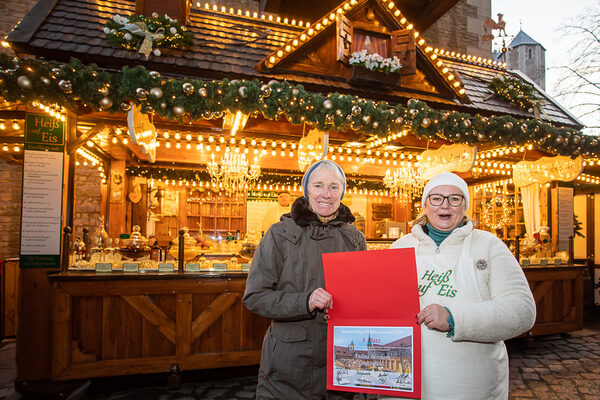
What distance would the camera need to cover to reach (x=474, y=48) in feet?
46.0

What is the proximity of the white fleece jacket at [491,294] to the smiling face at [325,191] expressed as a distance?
20.2 inches

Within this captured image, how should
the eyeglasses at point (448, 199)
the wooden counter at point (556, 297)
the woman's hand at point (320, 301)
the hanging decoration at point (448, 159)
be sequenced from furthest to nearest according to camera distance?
the wooden counter at point (556, 297), the hanging decoration at point (448, 159), the eyeglasses at point (448, 199), the woman's hand at point (320, 301)

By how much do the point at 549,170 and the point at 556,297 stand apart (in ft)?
7.83

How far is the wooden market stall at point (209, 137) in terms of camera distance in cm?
400

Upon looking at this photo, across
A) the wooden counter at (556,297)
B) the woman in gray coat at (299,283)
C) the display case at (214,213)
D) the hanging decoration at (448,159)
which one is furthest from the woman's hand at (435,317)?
the display case at (214,213)

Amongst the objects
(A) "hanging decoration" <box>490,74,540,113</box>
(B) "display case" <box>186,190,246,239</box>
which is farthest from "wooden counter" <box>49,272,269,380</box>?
(A) "hanging decoration" <box>490,74,540,113</box>

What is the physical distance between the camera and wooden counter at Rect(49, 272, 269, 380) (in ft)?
13.2

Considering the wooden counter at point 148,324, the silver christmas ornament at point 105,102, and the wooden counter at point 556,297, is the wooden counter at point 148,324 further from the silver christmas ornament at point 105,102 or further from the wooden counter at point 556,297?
the wooden counter at point 556,297

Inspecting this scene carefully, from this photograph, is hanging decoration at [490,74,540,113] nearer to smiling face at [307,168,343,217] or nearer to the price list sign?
smiling face at [307,168,343,217]

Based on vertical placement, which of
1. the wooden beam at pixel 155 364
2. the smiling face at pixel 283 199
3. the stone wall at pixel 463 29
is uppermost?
the stone wall at pixel 463 29

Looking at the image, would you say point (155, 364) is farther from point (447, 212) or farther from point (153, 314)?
point (447, 212)

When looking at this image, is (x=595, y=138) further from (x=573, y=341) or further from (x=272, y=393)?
(x=272, y=393)

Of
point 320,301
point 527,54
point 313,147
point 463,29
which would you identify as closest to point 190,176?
point 313,147

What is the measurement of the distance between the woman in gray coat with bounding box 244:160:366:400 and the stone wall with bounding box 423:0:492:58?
13686mm
